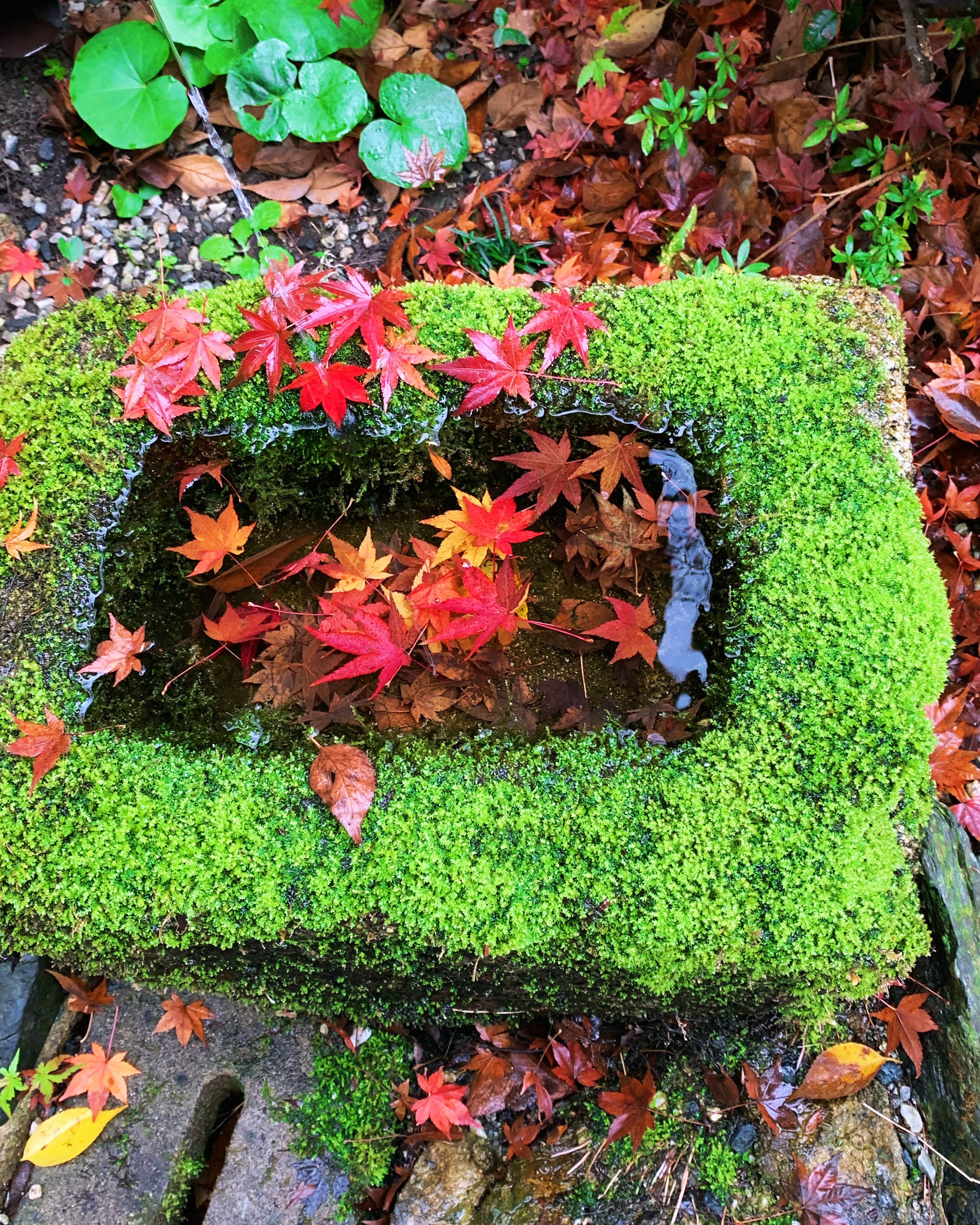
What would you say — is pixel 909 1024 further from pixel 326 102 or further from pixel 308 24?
pixel 308 24

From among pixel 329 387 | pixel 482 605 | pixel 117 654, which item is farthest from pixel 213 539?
pixel 482 605

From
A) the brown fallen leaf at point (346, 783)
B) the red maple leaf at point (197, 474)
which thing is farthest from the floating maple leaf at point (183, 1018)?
the red maple leaf at point (197, 474)

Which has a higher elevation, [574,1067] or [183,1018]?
[183,1018]

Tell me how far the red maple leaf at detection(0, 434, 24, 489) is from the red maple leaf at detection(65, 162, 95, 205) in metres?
1.69

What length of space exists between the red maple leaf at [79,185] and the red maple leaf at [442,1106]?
11.5ft

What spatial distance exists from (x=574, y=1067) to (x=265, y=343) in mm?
2180

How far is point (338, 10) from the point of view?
2.72 m

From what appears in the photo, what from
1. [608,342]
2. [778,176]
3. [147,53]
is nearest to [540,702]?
[608,342]

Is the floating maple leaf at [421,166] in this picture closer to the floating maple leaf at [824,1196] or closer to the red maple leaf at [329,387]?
the red maple leaf at [329,387]

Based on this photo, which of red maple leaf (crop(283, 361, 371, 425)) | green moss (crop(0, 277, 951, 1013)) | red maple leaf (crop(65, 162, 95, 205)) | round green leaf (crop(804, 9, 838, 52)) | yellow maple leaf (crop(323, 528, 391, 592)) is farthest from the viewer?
red maple leaf (crop(65, 162, 95, 205))

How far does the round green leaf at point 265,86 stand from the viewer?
2.71 meters

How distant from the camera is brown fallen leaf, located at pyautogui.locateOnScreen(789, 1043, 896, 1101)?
1.93 metres

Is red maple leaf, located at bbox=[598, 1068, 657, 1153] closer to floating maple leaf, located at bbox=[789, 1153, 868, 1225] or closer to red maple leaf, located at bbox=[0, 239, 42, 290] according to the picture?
floating maple leaf, located at bbox=[789, 1153, 868, 1225]

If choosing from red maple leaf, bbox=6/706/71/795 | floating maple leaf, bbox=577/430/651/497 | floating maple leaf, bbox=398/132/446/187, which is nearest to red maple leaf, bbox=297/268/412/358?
floating maple leaf, bbox=577/430/651/497
